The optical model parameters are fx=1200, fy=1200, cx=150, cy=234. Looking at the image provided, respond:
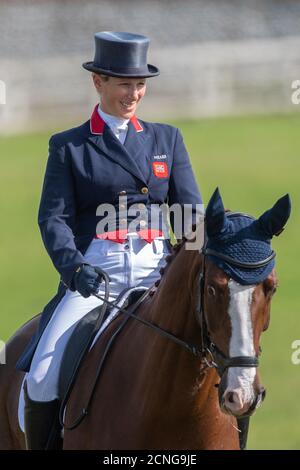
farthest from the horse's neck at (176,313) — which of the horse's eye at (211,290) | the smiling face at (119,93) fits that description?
the smiling face at (119,93)

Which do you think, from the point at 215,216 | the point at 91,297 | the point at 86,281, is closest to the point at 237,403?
the point at 215,216

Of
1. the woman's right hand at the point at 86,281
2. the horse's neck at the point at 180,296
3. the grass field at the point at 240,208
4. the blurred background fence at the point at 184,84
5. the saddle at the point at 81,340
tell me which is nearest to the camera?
the horse's neck at the point at 180,296

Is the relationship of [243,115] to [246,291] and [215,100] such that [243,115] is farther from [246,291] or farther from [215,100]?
[246,291]

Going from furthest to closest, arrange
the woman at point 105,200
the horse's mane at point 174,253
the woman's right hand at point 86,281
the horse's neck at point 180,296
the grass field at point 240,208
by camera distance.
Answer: the grass field at point 240,208, the woman at point 105,200, the woman's right hand at point 86,281, the horse's mane at point 174,253, the horse's neck at point 180,296

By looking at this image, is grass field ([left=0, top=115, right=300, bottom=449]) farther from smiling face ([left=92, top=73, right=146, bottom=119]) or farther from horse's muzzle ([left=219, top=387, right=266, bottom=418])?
horse's muzzle ([left=219, top=387, right=266, bottom=418])

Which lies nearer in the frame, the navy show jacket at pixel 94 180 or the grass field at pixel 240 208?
the navy show jacket at pixel 94 180

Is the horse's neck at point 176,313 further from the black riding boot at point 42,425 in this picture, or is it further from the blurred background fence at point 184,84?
the blurred background fence at point 184,84

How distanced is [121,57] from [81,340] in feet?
5.09

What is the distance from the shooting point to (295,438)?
10.3 metres

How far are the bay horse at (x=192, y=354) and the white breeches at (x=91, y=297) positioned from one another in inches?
6.7

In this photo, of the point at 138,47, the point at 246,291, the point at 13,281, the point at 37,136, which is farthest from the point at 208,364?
the point at 37,136

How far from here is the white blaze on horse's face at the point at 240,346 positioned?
523cm

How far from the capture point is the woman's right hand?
6.16 m

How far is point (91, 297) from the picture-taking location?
6.55m
